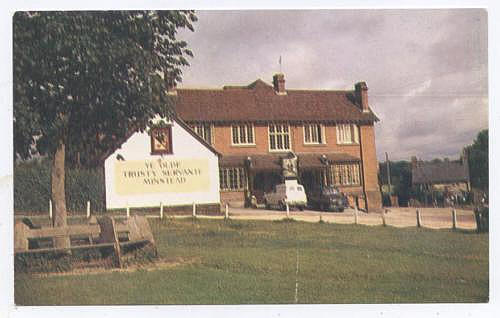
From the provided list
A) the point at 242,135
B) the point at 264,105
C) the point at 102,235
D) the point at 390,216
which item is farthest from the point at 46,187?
the point at 390,216

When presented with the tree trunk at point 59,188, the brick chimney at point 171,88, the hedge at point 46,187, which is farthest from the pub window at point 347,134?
the tree trunk at point 59,188

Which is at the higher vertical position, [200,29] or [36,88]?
[200,29]

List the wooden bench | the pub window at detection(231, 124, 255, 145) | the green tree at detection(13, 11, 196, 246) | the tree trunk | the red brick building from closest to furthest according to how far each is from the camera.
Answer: the green tree at detection(13, 11, 196, 246), the wooden bench, the tree trunk, the red brick building, the pub window at detection(231, 124, 255, 145)

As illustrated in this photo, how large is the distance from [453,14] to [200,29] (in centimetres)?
295

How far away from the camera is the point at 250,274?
8.05 metres

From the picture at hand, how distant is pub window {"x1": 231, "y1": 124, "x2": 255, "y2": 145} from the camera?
8.37 metres

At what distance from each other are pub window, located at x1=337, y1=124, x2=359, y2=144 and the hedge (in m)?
2.93

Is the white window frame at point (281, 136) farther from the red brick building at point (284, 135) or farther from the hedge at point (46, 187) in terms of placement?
the hedge at point (46, 187)

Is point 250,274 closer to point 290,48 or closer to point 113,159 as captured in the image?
point 113,159

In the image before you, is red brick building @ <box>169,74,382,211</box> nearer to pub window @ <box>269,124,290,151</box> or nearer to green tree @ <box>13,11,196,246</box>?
pub window @ <box>269,124,290,151</box>

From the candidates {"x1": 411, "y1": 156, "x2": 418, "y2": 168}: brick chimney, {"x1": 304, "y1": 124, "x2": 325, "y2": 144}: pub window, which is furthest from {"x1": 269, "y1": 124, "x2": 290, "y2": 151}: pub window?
{"x1": 411, "y1": 156, "x2": 418, "y2": 168}: brick chimney

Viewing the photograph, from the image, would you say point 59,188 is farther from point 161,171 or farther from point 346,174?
point 346,174

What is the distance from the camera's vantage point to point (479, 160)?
26.6 ft
